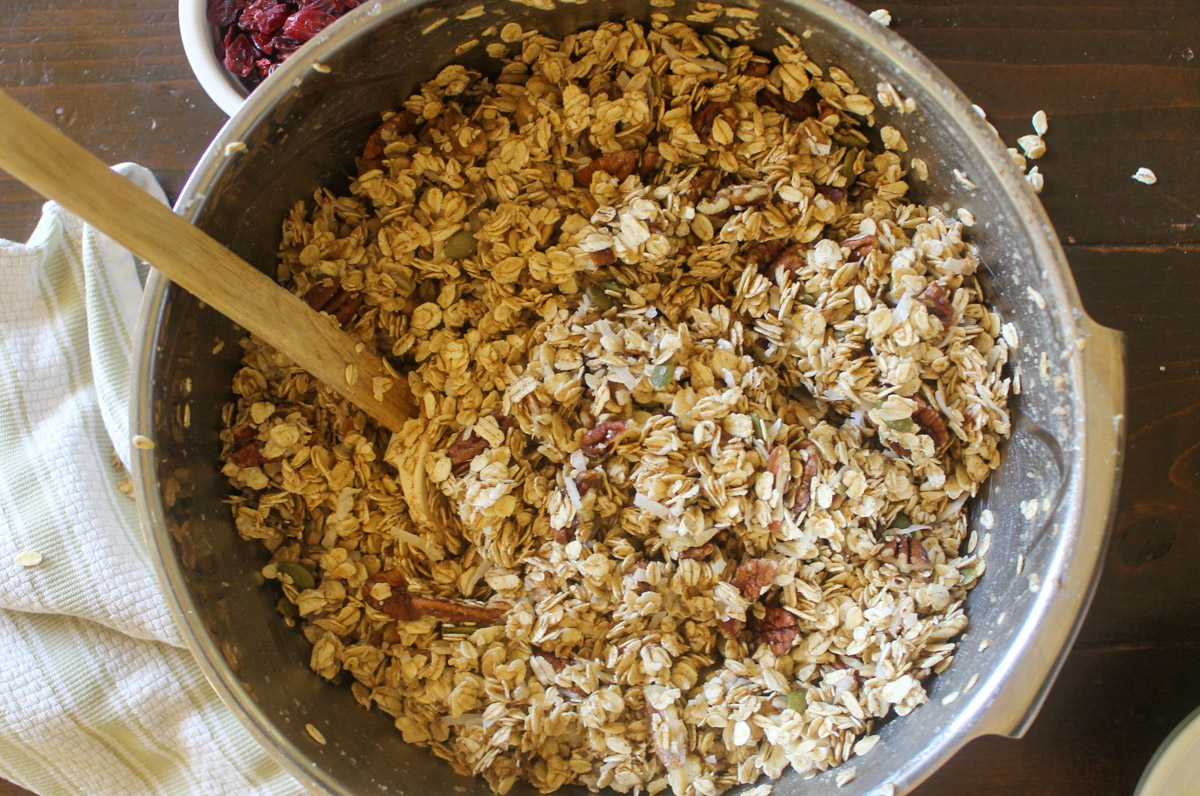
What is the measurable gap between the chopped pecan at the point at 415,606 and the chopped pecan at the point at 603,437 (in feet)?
0.65

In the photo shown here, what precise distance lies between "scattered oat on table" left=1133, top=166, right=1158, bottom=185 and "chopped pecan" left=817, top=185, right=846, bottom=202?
1.31 ft

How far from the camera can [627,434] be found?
0.91 meters

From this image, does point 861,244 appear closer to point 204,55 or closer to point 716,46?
point 716,46

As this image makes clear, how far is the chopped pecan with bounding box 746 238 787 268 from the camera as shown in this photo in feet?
3.08

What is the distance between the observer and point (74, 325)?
1.01 metres

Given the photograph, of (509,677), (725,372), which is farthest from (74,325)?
(725,372)

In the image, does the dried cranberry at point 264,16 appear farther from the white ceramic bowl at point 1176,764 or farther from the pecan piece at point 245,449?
the white ceramic bowl at point 1176,764

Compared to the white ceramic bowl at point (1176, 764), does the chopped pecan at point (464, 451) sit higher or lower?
higher

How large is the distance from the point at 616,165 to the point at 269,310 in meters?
0.39

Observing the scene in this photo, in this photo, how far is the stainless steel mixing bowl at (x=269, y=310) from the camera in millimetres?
762

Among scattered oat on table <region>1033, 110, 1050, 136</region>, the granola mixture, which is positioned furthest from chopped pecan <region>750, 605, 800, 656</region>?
scattered oat on table <region>1033, 110, 1050, 136</region>

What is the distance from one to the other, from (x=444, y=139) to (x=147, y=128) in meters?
0.43

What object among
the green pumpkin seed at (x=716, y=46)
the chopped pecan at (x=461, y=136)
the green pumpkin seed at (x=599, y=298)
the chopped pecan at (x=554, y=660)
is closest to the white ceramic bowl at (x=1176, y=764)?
the chopped pecan at (x=554, y=660)

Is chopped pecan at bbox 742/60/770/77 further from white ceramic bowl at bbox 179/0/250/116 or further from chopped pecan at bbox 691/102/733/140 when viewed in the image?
white ceramic bowl at bbox 179/0/250/116
